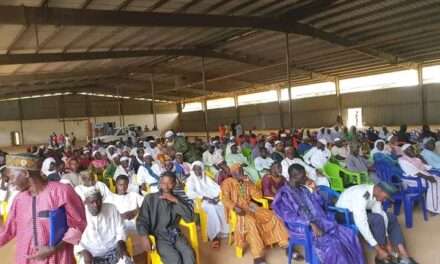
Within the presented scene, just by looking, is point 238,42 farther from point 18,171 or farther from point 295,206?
point 18,171

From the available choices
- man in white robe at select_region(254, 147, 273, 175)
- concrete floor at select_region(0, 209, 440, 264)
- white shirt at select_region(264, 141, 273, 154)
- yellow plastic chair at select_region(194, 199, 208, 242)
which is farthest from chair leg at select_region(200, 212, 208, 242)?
white shirt at select_region(264, 141, 273, 154)

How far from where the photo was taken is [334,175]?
6504mm

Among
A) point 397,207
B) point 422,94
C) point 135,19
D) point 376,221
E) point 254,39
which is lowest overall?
point 397,207

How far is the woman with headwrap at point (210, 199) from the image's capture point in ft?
16.8

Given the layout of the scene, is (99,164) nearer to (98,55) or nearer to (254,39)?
(98,55)

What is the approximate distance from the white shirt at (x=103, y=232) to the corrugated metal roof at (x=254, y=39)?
559 cm

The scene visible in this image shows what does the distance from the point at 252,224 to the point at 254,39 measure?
1102 centimetres

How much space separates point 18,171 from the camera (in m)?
2.33

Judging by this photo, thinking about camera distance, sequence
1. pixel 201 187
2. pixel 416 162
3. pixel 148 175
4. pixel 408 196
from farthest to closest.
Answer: pixel 148 175 → pixel 416 162 → pixel 201 187 → pixel 408 196

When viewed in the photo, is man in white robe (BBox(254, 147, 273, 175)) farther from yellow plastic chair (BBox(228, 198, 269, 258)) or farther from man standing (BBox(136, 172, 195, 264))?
man standing (BBox(136, 172, 195, 264))

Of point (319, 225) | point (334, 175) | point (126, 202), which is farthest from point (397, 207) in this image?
point (126, 202)

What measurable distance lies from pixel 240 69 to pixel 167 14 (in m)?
11.7

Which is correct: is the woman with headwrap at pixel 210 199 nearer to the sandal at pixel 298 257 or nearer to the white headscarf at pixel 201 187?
the white headscarf at pixel 201 187

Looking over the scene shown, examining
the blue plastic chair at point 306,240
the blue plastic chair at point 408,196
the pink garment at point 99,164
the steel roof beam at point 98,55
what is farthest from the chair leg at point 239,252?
the steel roof beam at point 98,55
